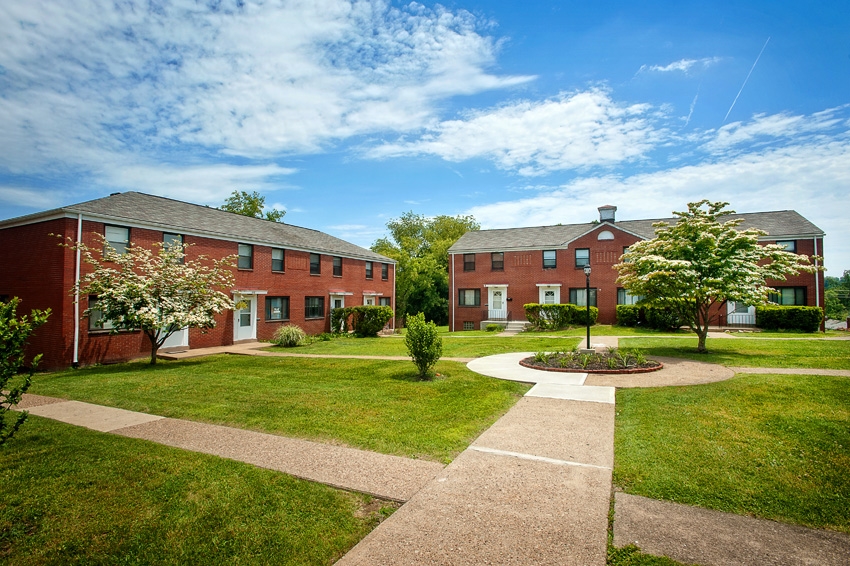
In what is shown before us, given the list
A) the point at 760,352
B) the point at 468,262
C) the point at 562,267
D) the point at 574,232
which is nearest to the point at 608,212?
the point at 574,232

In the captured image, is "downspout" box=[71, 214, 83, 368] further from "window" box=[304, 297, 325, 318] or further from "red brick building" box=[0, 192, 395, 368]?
"window" box=[304, 297, 325, 318]

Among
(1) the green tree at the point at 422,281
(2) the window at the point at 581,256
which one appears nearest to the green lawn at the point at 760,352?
(2) the window at the point at 581,256

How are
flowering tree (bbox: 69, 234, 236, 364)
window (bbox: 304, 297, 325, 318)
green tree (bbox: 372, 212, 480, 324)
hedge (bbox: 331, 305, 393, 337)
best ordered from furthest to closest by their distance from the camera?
green tree (bbox: 372, 212, 480, 324)
window (bbox: 304, 297, 325, 318)
hedge (bbox: 331, 305, 393, 337)
flowering tree (bbox: 69, 234, 236, 364)

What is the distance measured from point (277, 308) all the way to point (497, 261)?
16045 millimetres

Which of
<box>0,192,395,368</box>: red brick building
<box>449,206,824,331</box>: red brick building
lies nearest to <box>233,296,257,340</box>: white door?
<box>0,192,395,368</box>: red brick building

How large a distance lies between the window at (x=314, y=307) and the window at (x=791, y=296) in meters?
26.7

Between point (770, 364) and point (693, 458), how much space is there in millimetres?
8953

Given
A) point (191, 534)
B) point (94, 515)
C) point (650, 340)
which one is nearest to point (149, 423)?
point (94, 515)

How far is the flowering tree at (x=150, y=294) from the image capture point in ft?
46.4

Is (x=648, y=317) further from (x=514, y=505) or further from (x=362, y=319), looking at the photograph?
(x=514, y=505)

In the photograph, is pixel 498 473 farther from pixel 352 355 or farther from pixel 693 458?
pixel 352 355

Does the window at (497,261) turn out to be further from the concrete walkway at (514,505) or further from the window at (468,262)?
the concrete walkway at (514,505)

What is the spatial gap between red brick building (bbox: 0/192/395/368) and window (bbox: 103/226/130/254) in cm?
4

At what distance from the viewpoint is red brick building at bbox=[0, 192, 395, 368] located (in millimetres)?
15891
